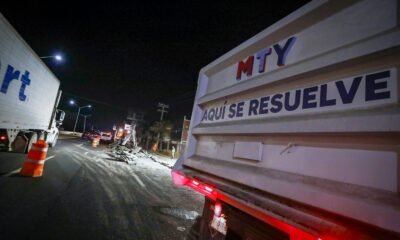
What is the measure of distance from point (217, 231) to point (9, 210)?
4107 millimetres

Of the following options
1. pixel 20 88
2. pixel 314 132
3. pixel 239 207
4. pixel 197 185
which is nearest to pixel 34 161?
pixel 20 88

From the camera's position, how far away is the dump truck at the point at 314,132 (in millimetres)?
1506

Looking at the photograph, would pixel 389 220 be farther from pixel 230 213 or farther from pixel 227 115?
pixel 227 115

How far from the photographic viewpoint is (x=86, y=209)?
5215 millimetres

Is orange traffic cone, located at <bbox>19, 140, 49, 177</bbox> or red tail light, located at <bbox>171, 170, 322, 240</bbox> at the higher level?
red tail light, located at <bbox>171, 170, 322, 240</bbox>

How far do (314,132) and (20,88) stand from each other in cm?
1064

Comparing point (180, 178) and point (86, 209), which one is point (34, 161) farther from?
point (180, 178)

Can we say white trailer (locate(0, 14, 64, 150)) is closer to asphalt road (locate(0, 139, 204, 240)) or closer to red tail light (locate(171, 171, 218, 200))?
asphalt road (locate(0, 139, 204, 240))

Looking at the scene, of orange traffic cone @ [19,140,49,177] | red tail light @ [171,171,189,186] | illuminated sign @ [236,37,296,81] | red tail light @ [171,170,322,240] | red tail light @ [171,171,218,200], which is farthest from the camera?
orange traffic cone @ [19,140,49,177]

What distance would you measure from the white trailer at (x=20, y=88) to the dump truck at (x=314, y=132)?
312 inches

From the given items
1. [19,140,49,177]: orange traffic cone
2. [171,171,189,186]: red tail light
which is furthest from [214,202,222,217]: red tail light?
[19,140,49,177]: orange traffic cone

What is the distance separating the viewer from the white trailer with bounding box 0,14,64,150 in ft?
24.3

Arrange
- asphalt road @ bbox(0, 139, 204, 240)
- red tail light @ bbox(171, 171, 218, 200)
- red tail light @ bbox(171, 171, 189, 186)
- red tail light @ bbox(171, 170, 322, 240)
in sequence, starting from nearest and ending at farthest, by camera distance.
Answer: red tail light @ bbox(171, 170, 322, 240) < red tail light @ bbox(171, 171, 218, 200) < red tail light @ bbox(171, 171, 189, 186) < asphalt road @ bbox(0, 139, 204, 240)

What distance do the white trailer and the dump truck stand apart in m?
7.92
